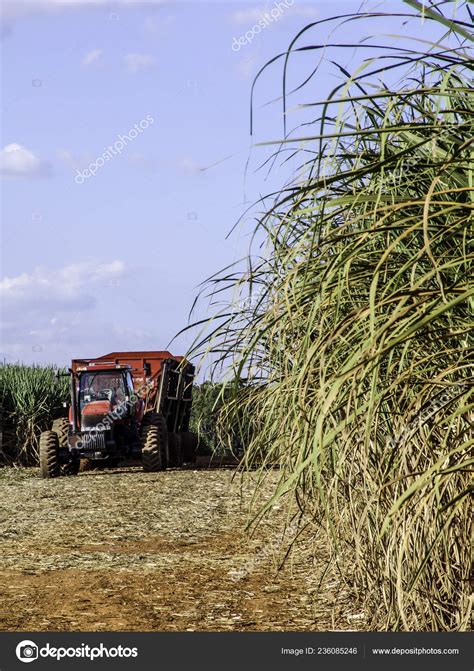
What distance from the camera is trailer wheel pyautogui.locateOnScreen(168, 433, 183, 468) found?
14.8 m

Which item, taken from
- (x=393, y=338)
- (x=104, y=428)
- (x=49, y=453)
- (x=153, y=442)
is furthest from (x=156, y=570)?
(x=49, y=453)

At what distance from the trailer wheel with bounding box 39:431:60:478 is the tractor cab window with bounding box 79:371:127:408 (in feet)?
2.16

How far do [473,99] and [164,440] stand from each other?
11264mm

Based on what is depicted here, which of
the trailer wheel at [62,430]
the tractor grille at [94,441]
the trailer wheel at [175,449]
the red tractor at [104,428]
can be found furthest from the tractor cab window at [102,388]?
the trailer wheel at [175,449]

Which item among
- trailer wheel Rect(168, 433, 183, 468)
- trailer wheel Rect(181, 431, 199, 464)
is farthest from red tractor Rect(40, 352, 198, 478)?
trailer wheel Rect(181, 431, 199, 464)

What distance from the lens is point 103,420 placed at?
1294cm

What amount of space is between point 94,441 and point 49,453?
0.78 meters

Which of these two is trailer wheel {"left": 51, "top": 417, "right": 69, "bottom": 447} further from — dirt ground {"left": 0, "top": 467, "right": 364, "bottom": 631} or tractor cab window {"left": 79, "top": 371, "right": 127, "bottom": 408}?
dirt ground {"left": 0, "top": 467, "right": 364, "bottom": 631}

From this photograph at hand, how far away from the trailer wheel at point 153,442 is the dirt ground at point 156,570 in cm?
261

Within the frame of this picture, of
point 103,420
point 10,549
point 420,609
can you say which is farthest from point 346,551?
point 103,420

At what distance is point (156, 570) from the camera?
19.5ft

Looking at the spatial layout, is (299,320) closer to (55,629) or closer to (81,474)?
(55,629)

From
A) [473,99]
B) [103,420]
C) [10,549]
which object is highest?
[473,99]

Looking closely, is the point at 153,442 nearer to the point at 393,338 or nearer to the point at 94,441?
the point at 94,441
